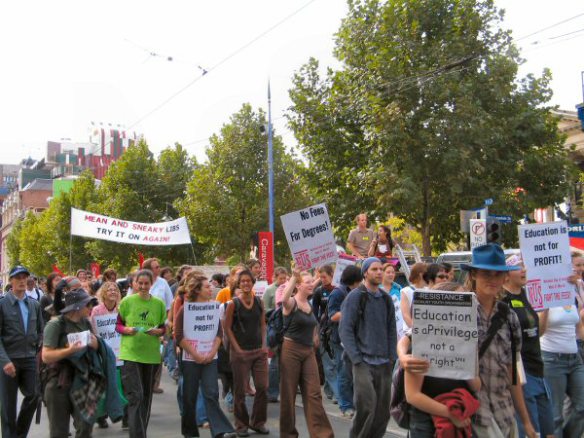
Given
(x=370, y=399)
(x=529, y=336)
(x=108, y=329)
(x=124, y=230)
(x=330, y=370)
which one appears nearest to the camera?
(x=529, y=336)

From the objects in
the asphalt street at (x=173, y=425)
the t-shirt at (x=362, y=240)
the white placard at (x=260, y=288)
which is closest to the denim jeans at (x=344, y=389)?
the asphalt street at (x=173, y=425)

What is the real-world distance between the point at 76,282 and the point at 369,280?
2647 millimetres

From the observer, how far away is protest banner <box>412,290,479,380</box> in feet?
13.0

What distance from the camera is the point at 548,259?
6.88 meters

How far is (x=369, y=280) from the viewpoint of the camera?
266 inches

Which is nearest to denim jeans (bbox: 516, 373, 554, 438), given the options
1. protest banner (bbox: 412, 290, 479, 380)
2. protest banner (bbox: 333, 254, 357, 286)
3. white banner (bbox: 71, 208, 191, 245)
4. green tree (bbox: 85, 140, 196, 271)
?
protest banner (bbox: 412, 290, 479, 380)

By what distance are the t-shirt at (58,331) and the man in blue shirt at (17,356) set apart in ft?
4.63

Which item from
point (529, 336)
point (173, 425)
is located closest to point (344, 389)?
point (173, 425)

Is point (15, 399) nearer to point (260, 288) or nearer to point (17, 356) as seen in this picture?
point (17, 356)

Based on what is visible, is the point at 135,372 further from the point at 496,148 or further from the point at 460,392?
the point at 496,148

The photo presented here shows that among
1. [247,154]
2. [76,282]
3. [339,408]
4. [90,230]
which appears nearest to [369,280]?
[76,282]

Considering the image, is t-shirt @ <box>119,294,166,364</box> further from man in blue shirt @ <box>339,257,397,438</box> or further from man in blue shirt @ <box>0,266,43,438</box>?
man in blue shirt @ <box>339,257,397,438</box>

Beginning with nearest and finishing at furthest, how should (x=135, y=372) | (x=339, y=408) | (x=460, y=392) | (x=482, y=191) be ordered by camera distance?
(x=460, y=392)
(x=135, y=372)
(x=339, y=408)
(x=482, y=191)

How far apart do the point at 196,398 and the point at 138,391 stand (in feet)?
2.30
